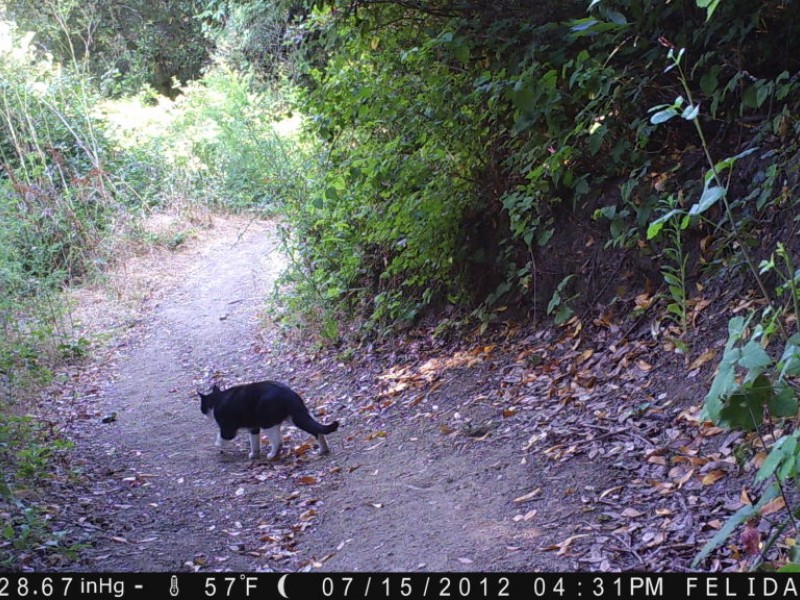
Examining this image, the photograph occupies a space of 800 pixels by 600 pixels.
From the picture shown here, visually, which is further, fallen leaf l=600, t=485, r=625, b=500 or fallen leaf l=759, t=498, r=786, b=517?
fallen leaf l=600, t=485, r=625, b=500

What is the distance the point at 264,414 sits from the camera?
6.78 metres

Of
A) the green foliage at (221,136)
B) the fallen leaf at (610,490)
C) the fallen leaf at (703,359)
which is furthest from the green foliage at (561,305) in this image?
the green foliage at (221,136)

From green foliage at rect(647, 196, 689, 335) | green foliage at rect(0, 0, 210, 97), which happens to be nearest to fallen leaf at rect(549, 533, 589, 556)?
green foliage at rect(647, 196, 689, 335)

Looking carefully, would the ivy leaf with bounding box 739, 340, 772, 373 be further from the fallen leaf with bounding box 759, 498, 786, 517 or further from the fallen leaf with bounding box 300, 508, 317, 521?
the fallen leaf with bounding box 300, 508, 317, 521

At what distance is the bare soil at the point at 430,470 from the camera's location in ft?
14.4

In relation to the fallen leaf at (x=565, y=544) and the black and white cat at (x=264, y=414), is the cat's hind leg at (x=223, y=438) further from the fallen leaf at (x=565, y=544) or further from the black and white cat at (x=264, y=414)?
the fallen leaf at (x=565, y=544)

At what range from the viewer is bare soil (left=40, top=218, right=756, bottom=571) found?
4.39 metres

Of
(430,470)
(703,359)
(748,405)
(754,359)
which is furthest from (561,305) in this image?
(754,359)

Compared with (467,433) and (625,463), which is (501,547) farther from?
(467,433)
